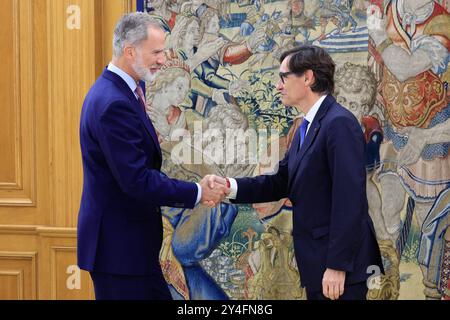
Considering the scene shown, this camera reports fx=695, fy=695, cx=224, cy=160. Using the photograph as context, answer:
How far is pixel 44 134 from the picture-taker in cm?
498

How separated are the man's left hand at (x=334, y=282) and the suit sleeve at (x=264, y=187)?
85 cm

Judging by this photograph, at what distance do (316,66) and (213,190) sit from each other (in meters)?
0.92

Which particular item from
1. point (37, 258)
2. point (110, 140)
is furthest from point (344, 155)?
point (37, 258)

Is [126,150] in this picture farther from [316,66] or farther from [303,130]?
[316,66]

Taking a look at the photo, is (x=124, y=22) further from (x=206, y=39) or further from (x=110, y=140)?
(x=206, y=39)

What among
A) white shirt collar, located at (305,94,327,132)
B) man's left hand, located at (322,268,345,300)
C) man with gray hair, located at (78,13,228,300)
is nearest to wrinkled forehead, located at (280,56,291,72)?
white shirt collar, located at (305,94,327,132)

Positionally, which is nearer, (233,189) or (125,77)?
(125,77)

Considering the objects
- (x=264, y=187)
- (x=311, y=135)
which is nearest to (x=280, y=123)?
(x=264, y=187)

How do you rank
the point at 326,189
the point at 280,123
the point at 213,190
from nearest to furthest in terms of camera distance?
1. the point at 326,189
2. the point at 213,190
3. the point at 280,123

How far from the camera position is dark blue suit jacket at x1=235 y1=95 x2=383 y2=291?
3.14 meters

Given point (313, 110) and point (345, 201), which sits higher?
point (313, 110)

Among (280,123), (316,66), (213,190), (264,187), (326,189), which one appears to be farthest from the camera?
(280,123)

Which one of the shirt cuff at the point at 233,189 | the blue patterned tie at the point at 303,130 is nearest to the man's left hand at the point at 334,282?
the blue patterned tie at the point at 303,130

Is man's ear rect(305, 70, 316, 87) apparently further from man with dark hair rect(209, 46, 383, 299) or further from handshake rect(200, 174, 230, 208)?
handshake rect(200, 174, 230, 208)
